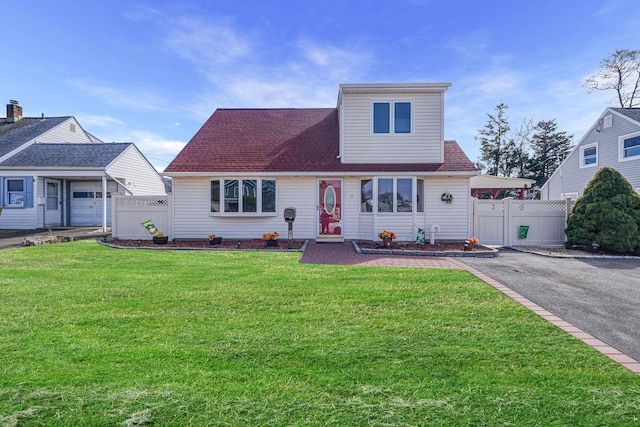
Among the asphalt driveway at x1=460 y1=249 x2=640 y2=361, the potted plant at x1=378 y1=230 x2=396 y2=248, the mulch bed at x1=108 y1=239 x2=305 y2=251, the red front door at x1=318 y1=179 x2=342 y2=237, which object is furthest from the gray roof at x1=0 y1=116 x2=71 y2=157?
the asphalt driveway at x1=460 y1=249 x2=640 y2=361

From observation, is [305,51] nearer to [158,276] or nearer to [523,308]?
[158,276]

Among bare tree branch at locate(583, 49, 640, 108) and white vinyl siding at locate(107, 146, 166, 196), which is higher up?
bare tree branch at locate(583, 49, 640, 108)

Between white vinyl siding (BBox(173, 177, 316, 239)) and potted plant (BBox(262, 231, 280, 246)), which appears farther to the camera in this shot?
white vinyl siding (BBox(173, 177, 316, 239))

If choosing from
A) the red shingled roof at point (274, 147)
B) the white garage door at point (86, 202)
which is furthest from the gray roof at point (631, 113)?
the white garage door at point (86, 202)

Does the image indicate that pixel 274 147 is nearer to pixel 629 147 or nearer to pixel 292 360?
pixel 292 360

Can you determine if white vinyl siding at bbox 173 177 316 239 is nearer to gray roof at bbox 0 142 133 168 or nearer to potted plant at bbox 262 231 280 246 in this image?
potted plant at bbox 262 231 280 246

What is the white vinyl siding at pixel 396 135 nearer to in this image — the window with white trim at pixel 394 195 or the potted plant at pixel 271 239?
the window with white trim at pixel 394 195

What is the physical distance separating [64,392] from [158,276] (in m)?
4.01

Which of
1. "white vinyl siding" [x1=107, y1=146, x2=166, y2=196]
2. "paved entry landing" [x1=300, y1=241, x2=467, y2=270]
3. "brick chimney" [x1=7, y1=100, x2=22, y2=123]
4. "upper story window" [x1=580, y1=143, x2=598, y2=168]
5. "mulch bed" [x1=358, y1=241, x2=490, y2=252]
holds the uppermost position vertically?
"brick chimney" [x1=7, y1=100, x2=22, y2=123]

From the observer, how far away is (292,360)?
9.75 feet

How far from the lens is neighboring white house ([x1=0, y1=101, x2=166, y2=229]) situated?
16016 mm

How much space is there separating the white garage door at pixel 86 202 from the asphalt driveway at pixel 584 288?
62.8 ft

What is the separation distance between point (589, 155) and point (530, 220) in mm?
11414

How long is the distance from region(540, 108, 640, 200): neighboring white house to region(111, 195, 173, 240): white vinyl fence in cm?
2143
